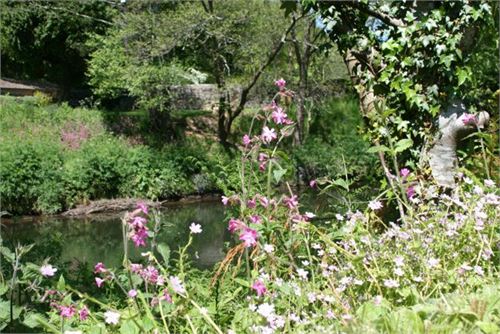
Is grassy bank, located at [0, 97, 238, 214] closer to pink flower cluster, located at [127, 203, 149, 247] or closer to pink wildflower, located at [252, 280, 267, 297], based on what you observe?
pink wildflower, located at [252, 280, 267, 297]

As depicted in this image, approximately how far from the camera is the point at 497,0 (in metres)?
3.93

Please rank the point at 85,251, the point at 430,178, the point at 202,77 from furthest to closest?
the point at 202,77, the point at 85,251, the point at 430,178

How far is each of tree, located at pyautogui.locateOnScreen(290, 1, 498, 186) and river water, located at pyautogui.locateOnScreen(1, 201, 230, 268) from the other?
321 cm

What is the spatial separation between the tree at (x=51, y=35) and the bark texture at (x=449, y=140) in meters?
15.8

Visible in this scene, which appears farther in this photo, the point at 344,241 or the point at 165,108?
the point at 165,108

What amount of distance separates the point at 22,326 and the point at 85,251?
780cm

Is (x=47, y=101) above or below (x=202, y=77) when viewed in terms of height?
below

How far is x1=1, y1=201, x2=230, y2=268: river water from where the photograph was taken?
839cm

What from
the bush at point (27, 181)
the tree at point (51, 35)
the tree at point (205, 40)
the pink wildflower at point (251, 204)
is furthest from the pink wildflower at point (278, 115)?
the tree at point (51, 35)

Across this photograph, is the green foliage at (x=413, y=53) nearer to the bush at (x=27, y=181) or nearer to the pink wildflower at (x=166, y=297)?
the pink wildflower at (x=166, y=297)

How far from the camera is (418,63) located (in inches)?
159

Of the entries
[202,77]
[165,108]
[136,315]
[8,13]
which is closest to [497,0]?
[136,315]

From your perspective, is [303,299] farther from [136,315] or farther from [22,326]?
[22,326]

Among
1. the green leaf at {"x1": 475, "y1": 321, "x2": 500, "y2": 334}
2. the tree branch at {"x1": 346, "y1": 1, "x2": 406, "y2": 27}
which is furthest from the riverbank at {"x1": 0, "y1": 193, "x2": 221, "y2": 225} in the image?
the green leaf at {"x1": 475, "y1": 321, "x2": 500, "y2": 334}
